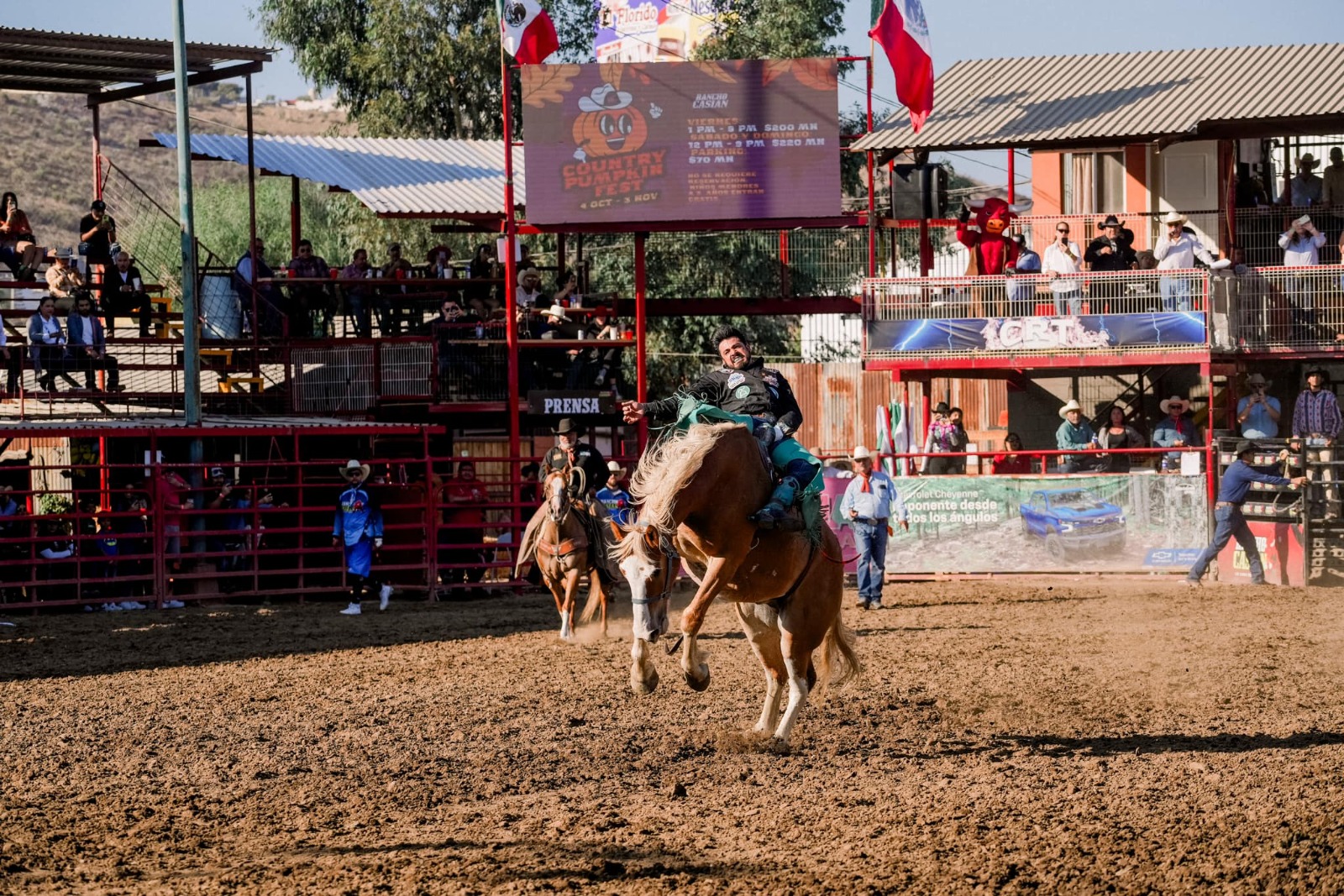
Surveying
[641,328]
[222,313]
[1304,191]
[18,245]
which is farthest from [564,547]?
[1304,191]

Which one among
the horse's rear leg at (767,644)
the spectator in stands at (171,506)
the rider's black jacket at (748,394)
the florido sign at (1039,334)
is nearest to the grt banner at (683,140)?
the florido sign at (1039,334)

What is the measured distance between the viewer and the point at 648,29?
92.3 ft

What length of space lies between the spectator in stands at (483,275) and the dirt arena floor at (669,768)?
1099cm

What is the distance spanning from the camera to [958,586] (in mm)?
19875

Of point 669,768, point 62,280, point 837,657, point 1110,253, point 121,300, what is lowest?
point 669,768

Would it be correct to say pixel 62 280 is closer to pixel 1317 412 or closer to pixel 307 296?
pixel 307 296

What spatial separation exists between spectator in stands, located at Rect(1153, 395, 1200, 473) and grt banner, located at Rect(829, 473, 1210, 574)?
588 mm

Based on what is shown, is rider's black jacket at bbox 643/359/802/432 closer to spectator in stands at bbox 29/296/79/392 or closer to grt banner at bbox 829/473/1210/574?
grt banner at bbox 829/473/1210/574

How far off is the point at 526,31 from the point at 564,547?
1118 centimetres

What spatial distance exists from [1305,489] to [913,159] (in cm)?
956

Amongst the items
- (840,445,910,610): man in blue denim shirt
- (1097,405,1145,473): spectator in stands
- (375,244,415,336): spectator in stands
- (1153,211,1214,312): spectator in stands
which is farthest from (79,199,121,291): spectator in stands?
(1153,211,1214,312): spectator in stands

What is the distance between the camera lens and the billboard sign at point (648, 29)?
91.9ft

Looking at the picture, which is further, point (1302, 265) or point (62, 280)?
point (1302, 265)

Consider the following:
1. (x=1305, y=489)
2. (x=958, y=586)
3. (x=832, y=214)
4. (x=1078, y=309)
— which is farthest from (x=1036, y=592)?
(x=832, y=214)
